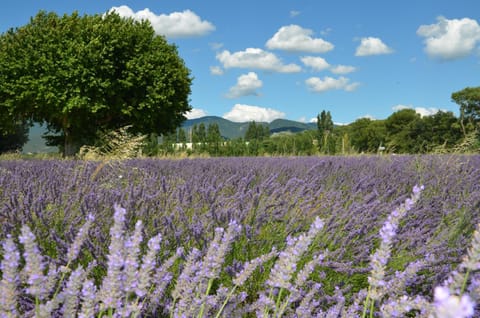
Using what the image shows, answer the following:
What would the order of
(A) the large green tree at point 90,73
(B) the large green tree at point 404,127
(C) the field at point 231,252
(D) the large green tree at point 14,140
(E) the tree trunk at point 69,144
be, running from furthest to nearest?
(B) the large green tree at point 404,127
(D) the large green tree at point 14,140
(E) the tree trunk at point 69,144
(A) the large green tree at point 90,73
(C) the field at point 231,252

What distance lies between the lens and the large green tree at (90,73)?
758 inches

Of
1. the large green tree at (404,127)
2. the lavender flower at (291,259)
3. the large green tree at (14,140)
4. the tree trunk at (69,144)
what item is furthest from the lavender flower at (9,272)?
the large green tree at (404,127)

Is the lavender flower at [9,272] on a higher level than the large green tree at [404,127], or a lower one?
lower

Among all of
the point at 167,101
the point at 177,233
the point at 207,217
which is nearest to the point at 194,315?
the point at 177,233

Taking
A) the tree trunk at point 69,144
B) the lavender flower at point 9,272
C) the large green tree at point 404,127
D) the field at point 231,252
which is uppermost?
the large green tree at point 404,127

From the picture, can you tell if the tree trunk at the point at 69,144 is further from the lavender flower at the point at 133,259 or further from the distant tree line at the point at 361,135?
the lavender flower at the point at 133,259

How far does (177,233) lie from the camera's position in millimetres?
2223

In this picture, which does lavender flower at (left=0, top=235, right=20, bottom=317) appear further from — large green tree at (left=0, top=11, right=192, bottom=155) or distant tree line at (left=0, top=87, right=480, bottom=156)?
distant tree line at (left=0, top=87, right=480, bottom=156)

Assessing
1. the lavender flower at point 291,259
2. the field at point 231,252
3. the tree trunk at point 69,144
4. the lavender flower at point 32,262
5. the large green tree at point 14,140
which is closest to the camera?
the lavender flower at point 32,262

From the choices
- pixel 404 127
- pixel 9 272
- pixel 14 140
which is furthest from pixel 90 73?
pixel 404 127

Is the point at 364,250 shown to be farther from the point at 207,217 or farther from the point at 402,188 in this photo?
the point at 402,188

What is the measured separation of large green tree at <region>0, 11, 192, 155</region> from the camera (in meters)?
19.3

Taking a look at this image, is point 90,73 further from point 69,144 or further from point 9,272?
point 9,272

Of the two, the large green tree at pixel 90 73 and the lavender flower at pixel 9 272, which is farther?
the large green tree at pixel 90 73
